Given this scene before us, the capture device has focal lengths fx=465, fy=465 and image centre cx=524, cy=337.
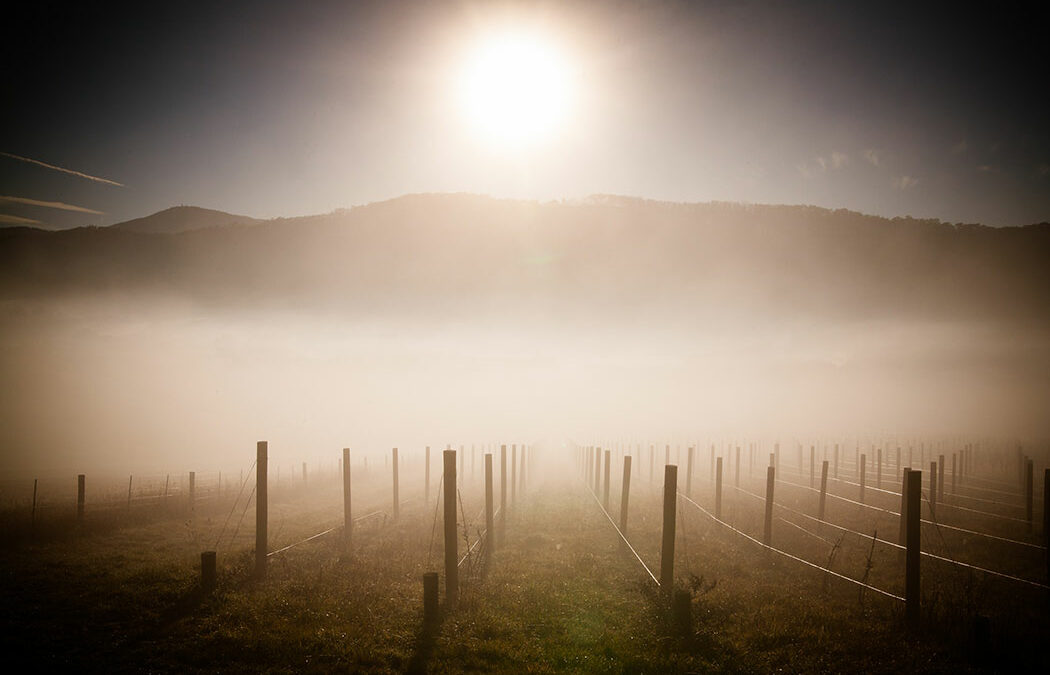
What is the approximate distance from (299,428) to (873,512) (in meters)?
119

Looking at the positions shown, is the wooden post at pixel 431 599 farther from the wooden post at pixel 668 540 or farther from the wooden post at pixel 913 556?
the wooden post at pixel 913 556

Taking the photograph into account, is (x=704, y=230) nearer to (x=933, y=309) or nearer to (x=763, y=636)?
(x=933, y=309)

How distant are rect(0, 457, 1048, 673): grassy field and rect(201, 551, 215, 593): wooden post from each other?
0.25 m

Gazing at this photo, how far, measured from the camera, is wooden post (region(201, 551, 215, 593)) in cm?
1103

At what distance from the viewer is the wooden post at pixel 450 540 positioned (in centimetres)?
1010

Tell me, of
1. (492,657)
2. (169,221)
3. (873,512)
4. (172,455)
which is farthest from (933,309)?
(169,221)

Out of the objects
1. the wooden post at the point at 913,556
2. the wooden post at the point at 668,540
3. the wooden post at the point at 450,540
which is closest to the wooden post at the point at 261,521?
the wooden post at the point at 450,540

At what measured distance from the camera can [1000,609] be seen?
34.0 ft

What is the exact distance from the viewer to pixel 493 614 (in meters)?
9.77

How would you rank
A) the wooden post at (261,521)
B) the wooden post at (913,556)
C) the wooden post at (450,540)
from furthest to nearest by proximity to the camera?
1. the wooden post at (261,521)
2. the wooden post at (450,540)
3. the wooden post at (913,556)

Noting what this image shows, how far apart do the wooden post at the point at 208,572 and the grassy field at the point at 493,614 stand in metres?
0.25

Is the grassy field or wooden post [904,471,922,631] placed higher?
wooden post [904,471,922,631]

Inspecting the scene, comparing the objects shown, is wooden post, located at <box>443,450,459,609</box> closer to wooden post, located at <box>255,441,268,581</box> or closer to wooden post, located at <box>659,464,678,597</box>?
wooden post, located at <box>659,464,678,597</box>

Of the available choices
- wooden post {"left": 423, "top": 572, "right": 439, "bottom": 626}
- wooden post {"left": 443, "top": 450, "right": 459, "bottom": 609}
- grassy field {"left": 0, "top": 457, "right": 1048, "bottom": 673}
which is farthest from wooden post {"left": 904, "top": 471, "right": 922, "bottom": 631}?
wooden post {"left": 423, "top": 572, "right": 439, "bottom": 626}
